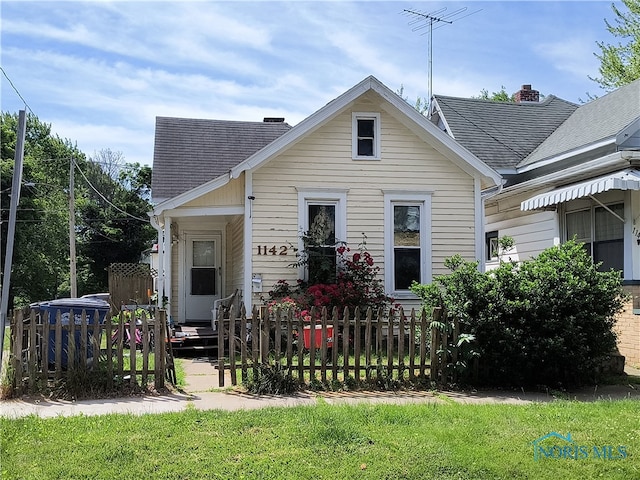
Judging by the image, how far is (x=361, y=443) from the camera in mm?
5457

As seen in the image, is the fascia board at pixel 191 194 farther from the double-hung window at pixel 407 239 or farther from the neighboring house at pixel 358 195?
the double-hung window at pixel 407 239

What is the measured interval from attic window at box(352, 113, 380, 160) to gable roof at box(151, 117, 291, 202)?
436cm

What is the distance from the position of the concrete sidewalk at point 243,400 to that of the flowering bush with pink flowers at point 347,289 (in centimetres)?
364

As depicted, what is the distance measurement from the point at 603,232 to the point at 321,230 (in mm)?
5519

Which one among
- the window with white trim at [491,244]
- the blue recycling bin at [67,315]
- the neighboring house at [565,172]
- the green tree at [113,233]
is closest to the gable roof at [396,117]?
the neighboring house at [565,172]

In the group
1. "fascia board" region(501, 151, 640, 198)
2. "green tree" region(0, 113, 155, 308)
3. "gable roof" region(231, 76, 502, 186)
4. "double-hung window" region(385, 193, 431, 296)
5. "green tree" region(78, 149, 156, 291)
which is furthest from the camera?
"green tree" region(78, 149, 156, 291)

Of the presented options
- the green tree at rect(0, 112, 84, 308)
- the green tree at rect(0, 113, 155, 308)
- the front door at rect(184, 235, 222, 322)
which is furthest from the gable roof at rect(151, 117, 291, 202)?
the green tree at rect(0, 113, 155, 308)

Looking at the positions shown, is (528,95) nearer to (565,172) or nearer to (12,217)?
(565,172)

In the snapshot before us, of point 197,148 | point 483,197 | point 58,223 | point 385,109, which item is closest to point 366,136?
point 385,109

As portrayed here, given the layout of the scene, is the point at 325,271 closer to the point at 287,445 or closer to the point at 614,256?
the point at 614,256

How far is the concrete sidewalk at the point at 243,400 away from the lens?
689 cm

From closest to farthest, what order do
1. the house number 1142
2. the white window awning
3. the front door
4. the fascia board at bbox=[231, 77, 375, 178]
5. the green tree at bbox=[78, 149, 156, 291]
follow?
the white window awning, the fascia board at bbox=[231, 77, 375, 178], the house number 1142, the front door, the green tree at bbox=[78, 149, 156, 291]

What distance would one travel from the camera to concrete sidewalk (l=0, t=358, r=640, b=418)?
271 inches

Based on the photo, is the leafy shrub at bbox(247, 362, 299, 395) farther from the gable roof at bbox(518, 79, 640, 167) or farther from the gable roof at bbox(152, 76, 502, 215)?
the gable roof at bbox(518, 79, 640, 167)
